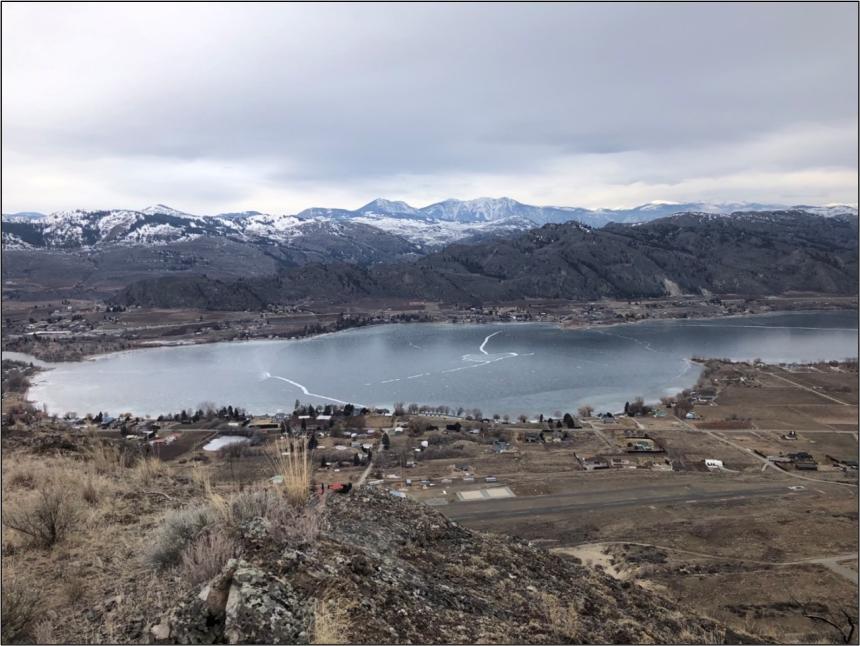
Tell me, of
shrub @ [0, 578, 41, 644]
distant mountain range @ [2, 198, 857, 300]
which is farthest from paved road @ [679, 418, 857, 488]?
distant mountain range @ [2, 198, 857, 300]

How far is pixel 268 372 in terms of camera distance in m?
34.3

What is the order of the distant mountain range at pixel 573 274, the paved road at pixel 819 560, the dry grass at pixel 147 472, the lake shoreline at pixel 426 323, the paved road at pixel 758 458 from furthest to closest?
the distant mountain range at pixel 573 274, the lake shoreline at pixel 426 323, the paved road at pixel 758 458, the paved road at pixel 819 560, the dry grass at pixel 147 472

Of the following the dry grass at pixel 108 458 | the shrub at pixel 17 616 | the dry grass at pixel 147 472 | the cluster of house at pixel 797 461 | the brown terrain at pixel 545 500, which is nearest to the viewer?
the shrub at pixel 17 616

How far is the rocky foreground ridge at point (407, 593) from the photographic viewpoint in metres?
1.90

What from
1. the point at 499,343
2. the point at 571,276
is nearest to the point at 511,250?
the point at 571,276

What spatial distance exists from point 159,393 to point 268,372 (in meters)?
6.76

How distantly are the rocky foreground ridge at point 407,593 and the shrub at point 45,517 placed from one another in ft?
4.92

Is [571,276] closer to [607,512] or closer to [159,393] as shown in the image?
[159,393]

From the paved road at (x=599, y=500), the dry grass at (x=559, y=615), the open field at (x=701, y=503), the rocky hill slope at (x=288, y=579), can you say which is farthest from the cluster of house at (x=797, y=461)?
the dry grass at (x=559, y=615)

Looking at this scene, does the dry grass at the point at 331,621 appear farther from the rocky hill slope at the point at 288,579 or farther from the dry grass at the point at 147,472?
the dry grass at the point at 147,472

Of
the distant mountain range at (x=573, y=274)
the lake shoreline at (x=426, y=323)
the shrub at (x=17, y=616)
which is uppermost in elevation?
the distant mountain range at (x=573, y=274)

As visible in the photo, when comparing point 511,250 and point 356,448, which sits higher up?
point 511,250

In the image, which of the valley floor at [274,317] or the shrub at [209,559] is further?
the valley floor at [274,317]

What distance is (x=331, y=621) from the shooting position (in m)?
1.89
